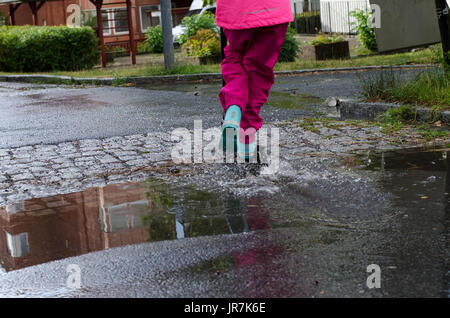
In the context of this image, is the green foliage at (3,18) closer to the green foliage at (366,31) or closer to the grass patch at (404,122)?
the green foliage at (366,31)

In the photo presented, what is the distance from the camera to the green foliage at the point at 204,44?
57.9 feet

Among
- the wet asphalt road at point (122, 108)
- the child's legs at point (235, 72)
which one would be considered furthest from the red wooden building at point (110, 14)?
the child's legs at point (235, 72)

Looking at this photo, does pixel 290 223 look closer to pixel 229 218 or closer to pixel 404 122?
pixel 229 218

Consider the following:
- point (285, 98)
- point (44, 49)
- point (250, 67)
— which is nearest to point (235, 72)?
point (250, 67)

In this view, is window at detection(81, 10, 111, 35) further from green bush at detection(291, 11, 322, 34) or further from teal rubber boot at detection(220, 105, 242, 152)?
teal rubber boot at detection(220, 105, 242, 152)

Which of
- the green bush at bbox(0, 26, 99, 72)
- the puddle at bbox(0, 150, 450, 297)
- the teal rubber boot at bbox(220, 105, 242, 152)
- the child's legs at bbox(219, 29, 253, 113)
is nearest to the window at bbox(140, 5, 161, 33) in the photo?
the green bush at bbox(0, 26, 99, 72)

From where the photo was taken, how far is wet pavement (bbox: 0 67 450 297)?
282 centimetres

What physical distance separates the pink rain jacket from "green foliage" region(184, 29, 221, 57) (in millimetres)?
13040

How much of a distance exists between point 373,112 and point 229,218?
4.21 meters

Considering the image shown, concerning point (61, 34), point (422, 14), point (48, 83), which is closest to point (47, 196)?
point (422, 14)

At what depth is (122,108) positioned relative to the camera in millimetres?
9023
